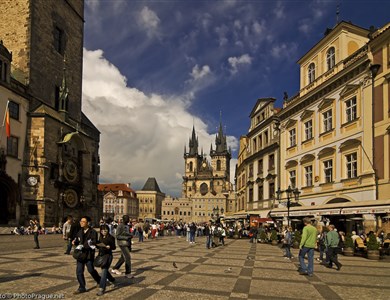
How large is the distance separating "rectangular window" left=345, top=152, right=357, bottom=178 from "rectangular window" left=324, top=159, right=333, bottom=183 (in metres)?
1.83

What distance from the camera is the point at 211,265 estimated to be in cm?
1335

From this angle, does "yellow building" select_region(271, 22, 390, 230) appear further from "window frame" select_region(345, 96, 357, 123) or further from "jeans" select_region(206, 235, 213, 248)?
"jeans" select_region(206, 235, 213, 248)

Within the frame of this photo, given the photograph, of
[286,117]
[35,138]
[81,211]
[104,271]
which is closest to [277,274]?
[104,271]

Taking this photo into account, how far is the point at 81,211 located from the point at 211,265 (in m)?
25.8

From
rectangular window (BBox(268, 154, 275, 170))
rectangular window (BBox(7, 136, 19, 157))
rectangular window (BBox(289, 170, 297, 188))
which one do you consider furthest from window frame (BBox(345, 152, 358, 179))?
rectangular window (BBox(7, 136, 19, 157))

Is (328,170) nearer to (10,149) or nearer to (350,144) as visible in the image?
(350,144)

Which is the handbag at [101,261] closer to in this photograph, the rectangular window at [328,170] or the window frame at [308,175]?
the rectangular window at [328,170]

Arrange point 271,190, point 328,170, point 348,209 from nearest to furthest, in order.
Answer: point 348,209 → point 328,170 → point 271,190

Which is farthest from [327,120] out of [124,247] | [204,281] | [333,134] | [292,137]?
[124,247]

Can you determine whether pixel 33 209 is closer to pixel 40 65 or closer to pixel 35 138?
pixel 35 138

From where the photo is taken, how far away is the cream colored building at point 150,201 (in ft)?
579

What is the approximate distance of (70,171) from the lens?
35.2 metres

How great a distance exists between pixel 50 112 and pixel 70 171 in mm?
5746

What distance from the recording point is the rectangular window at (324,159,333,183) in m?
25.9
